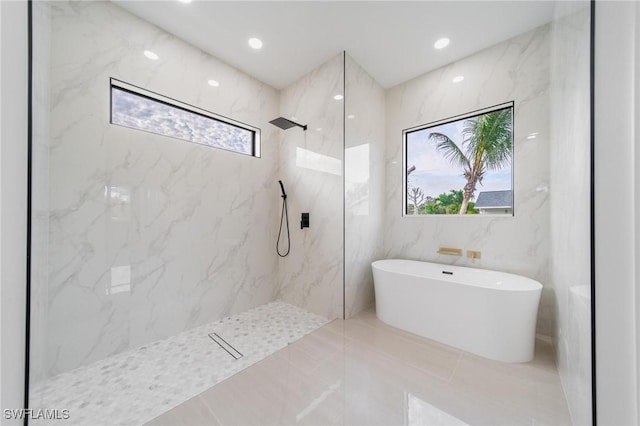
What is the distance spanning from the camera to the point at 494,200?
254 centimetres

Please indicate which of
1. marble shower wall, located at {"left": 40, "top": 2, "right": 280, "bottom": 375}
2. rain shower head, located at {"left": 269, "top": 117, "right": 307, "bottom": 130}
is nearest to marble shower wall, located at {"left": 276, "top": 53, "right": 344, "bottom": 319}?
rain shower head, located at {"left": 269, "top": 117, "right": 307, "bottom": 130}

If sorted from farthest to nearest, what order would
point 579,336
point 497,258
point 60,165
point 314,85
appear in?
point 314,85 < point 497,258 < point 60,165 < point 579,336

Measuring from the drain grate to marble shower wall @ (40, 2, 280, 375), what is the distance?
1.05ft

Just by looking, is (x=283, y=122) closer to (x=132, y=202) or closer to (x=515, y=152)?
(x=132, y=202)

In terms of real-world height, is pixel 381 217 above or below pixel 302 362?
above

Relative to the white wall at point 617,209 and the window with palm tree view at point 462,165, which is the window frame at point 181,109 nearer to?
the window with palm tree view at point 462,165

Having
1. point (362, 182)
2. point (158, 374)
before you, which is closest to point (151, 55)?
point (362, 182)

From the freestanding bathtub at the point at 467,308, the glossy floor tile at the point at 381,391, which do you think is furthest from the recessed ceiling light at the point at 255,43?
the glossy floor tile at the point at 381,391

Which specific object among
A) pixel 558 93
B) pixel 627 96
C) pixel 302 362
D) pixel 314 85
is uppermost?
pixel 314 85

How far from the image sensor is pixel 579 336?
1.11m

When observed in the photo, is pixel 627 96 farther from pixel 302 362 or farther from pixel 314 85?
pixel 314 85

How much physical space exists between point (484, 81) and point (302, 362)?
3352 millimetres

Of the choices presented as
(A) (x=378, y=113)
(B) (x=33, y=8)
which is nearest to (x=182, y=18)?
(B) (x=33, y=8)

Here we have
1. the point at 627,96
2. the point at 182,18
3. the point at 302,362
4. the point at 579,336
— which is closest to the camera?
the point at 627,96
